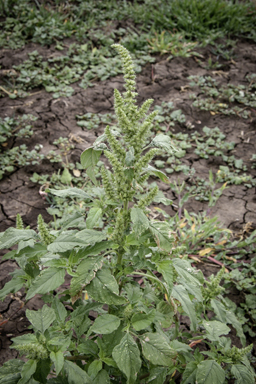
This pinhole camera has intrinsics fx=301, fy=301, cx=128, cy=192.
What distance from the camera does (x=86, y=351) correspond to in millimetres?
1368

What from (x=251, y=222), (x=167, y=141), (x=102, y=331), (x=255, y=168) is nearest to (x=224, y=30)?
(x=255, y=168)

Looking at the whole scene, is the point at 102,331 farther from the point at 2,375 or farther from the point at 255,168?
the point at 255,168

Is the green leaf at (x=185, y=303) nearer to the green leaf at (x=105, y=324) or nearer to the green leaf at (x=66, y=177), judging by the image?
the green leaf at (x=105, y=324)

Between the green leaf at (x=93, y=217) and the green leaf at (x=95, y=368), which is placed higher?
the green leaf at (x=93, y=217)

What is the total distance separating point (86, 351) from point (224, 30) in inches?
219

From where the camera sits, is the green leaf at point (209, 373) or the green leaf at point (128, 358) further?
the green leaf at point (209, 373)

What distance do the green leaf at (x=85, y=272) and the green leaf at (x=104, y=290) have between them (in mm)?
31

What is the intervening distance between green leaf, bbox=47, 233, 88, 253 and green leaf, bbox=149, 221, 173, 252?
32 centimetres

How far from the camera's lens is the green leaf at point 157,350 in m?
1.29

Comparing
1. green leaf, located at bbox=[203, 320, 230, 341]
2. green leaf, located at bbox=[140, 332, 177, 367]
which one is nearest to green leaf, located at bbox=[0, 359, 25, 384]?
green leaf, located at bbox=[140, 332, 177, 367]

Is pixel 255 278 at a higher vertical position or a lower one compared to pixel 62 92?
lower

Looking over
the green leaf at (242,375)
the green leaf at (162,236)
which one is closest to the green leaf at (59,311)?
the green leaf at (162,236)

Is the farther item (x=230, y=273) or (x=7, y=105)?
(x=7, y=105)

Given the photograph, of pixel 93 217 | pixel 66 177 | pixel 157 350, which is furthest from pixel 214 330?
pixel 66 177
